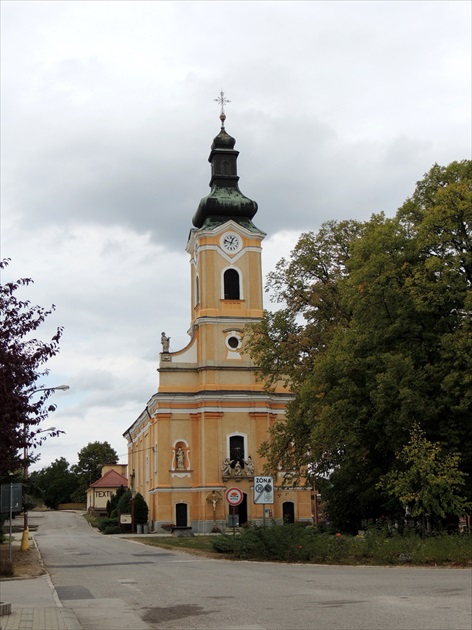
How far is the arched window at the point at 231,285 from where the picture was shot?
58.1 meters

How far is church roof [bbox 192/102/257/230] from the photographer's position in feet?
194

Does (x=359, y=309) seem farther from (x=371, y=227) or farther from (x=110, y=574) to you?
(x=110, y=574)

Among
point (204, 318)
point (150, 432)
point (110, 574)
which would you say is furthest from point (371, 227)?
point (150, 432)

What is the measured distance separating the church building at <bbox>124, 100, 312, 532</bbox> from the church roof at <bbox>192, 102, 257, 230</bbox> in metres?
0.08

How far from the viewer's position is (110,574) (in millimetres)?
20969

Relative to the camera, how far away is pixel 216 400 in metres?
56.0

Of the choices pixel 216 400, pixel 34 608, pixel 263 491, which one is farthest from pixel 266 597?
pixel 216 400

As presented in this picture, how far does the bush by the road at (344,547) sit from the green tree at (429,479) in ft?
4.49

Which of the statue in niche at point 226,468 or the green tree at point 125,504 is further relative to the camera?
the green tree at point 125,504

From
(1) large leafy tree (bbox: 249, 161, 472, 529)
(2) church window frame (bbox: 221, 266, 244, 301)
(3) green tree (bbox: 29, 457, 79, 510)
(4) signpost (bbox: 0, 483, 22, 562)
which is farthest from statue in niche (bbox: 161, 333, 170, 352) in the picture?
(3) green tree (bbox: 29, 457, 79, 510)

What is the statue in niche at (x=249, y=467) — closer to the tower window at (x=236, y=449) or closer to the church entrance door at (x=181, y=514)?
the tower window at (x=236, y=449)

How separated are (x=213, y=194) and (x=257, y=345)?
989 inches

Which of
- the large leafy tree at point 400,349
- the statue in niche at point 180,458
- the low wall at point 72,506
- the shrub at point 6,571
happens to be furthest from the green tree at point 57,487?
the shrub at point 6,571

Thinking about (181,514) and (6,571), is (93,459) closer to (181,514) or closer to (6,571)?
(181,514)
